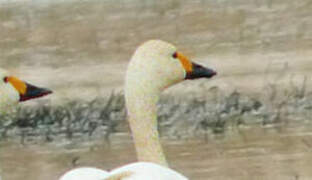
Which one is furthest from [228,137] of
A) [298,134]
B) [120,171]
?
[120,171]

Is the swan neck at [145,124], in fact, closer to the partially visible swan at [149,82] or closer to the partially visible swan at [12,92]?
the partially visible swan at [149,82]

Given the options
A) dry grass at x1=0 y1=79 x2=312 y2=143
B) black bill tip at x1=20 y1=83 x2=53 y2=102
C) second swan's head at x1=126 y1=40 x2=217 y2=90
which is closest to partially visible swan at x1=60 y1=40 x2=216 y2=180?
second swan's head at x1=126 y1=40 x2=217 y2=90

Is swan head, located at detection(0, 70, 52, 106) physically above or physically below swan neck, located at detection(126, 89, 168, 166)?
above

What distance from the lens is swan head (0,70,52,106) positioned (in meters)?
6.09

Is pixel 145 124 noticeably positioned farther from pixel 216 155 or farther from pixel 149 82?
pixel 216 155

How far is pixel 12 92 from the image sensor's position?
241 inches

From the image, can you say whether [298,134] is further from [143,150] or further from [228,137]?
[143,150]

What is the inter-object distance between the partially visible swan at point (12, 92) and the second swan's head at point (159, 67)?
47 centimetres

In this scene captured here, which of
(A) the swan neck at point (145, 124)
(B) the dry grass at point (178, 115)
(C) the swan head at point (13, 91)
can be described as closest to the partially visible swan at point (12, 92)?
(C) the swan head at point (13, 91)

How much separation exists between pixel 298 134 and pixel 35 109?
1100 millimetres

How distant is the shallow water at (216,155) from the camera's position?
705 cm

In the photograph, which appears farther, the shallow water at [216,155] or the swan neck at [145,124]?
the shallow water at [216,155]

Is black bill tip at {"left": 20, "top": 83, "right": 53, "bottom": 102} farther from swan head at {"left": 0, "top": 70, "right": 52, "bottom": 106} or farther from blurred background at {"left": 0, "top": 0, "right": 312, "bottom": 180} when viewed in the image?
blurred background at {"left": 0, "top": 0, "right": 312, "bottom": 180}

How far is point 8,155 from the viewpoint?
23.5 ft
